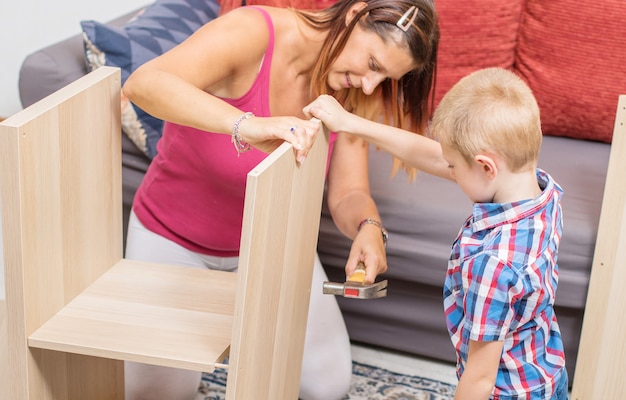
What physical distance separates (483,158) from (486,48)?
3.87 ft

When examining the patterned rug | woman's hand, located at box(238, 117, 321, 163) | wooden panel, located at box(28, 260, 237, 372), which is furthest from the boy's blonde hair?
the patterned rug

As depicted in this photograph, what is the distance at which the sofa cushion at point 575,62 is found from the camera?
2.06 meters

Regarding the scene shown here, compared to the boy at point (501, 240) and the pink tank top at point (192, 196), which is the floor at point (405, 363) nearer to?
the pink tank top at point (192, 196)

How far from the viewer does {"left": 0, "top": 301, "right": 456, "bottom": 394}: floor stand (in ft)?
6.09

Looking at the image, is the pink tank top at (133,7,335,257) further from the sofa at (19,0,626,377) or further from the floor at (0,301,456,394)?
the floor at (0,301,456,394)

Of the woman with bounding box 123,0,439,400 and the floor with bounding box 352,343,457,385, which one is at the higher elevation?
the woman with bounding box 123,0,439,400

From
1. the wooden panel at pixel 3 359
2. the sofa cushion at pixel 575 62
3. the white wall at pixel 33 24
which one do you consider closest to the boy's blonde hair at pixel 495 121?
the wooden panel at pixel 3 359

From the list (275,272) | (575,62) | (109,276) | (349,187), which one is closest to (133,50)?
(349,187)

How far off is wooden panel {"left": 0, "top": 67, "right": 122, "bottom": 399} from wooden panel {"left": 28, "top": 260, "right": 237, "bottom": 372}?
32 mm

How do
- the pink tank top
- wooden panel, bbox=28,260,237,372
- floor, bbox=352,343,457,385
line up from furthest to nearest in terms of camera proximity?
1. floor, bbox=352,343,457,385
2. the pink tank top
3. wooden panel, bbox=28,260,237,372

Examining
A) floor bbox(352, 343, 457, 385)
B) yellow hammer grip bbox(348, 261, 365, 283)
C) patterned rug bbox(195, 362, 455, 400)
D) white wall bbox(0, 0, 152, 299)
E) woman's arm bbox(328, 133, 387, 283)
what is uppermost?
white wall bbox(0, 0, 152, 299)

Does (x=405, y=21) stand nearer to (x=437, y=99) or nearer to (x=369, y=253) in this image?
(x=369, y=253)

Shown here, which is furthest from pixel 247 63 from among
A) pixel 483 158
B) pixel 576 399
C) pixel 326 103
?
pixel 576 399

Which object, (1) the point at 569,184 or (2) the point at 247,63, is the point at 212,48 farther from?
(1) the point at 569,184
